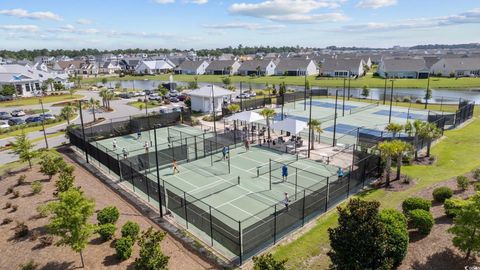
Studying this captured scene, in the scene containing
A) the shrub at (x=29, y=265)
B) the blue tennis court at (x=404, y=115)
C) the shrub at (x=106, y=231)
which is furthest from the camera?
the blue tennis court at (x=404, y=115)

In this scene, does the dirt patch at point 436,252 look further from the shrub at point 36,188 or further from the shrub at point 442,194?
the shrub at point 36,188

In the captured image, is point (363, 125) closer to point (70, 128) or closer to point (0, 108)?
point (70, 128)

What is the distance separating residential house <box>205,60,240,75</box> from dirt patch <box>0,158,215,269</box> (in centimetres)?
10545

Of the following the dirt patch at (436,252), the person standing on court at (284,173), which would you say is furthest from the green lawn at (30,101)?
the dirt patch at (436,252)

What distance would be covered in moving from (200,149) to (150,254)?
18.0 metres

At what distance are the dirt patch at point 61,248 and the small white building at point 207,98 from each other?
26788 millimetres

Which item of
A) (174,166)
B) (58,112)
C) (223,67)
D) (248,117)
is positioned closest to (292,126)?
(248,117)

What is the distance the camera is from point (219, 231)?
1617 centimetres

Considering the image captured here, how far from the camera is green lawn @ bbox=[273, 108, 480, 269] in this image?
50.6 ft

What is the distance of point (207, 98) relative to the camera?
156 ft

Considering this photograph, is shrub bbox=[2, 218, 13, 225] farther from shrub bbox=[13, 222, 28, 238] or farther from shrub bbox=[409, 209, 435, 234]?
shrub bbox=[409, 209, 435, 234]

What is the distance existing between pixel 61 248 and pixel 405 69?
340ft

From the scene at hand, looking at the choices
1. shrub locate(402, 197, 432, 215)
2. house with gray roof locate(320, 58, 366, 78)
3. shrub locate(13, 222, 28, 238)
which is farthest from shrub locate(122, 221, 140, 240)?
house with gray roof locate(320, 58, 366, 78)

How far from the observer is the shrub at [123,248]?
14852 mm
